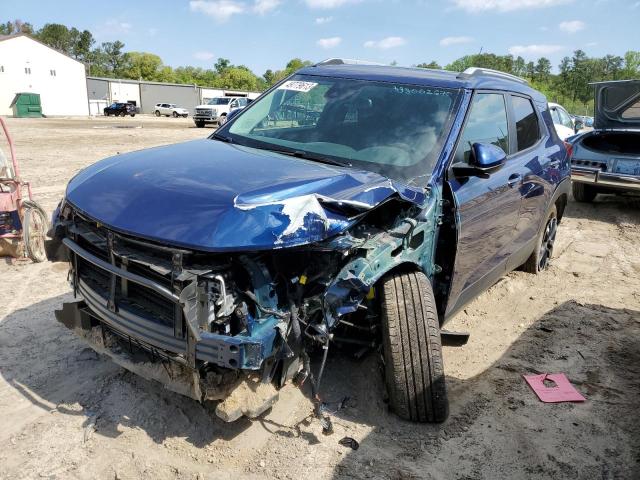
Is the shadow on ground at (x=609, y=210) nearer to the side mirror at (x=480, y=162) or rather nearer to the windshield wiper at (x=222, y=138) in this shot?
the side mirror at (x=480, y=162)

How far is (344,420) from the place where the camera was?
3307 mm

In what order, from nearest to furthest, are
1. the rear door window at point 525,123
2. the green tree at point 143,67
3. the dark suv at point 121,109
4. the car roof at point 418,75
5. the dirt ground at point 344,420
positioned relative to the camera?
the dirt ground at point 344,420 < the car roof at point 418,75 < the rear door window at point 525,123 < the dark suv at point 121,109 < the green tree at point 143,67

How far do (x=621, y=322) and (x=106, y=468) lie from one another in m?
4.57

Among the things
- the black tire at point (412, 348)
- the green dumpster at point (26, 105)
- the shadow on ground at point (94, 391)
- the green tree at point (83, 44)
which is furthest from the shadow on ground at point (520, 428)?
the green tree at point (83, 44)

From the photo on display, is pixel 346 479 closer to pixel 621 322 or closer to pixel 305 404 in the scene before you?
pixel 305 404

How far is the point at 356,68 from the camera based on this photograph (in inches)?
177

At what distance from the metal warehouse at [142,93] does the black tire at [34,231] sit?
182 feet

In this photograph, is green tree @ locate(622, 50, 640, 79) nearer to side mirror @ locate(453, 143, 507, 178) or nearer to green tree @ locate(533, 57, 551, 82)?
green tree @ locate(533, 57, 551, 82)

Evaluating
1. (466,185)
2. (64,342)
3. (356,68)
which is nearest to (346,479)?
(466,185)

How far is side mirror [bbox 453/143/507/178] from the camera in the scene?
138 inches

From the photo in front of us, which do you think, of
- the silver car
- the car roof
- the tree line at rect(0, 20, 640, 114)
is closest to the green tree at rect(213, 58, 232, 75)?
the tree line at rect(0, 20, 640, 114)

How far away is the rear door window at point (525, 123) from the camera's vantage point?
4727 millimetres

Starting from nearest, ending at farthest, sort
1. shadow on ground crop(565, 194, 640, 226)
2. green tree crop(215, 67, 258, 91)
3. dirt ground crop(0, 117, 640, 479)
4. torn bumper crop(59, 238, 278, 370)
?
1. torn bumper crop(59, 238, 278, 370)
2. dirt ground crop(0, 117, 640, 479)
3. shadow on ground crop(565, 194, 640, 226)
4. green tree crop(215, 67, 258, 91)

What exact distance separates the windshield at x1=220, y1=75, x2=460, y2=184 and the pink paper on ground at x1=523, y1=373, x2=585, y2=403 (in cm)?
179
